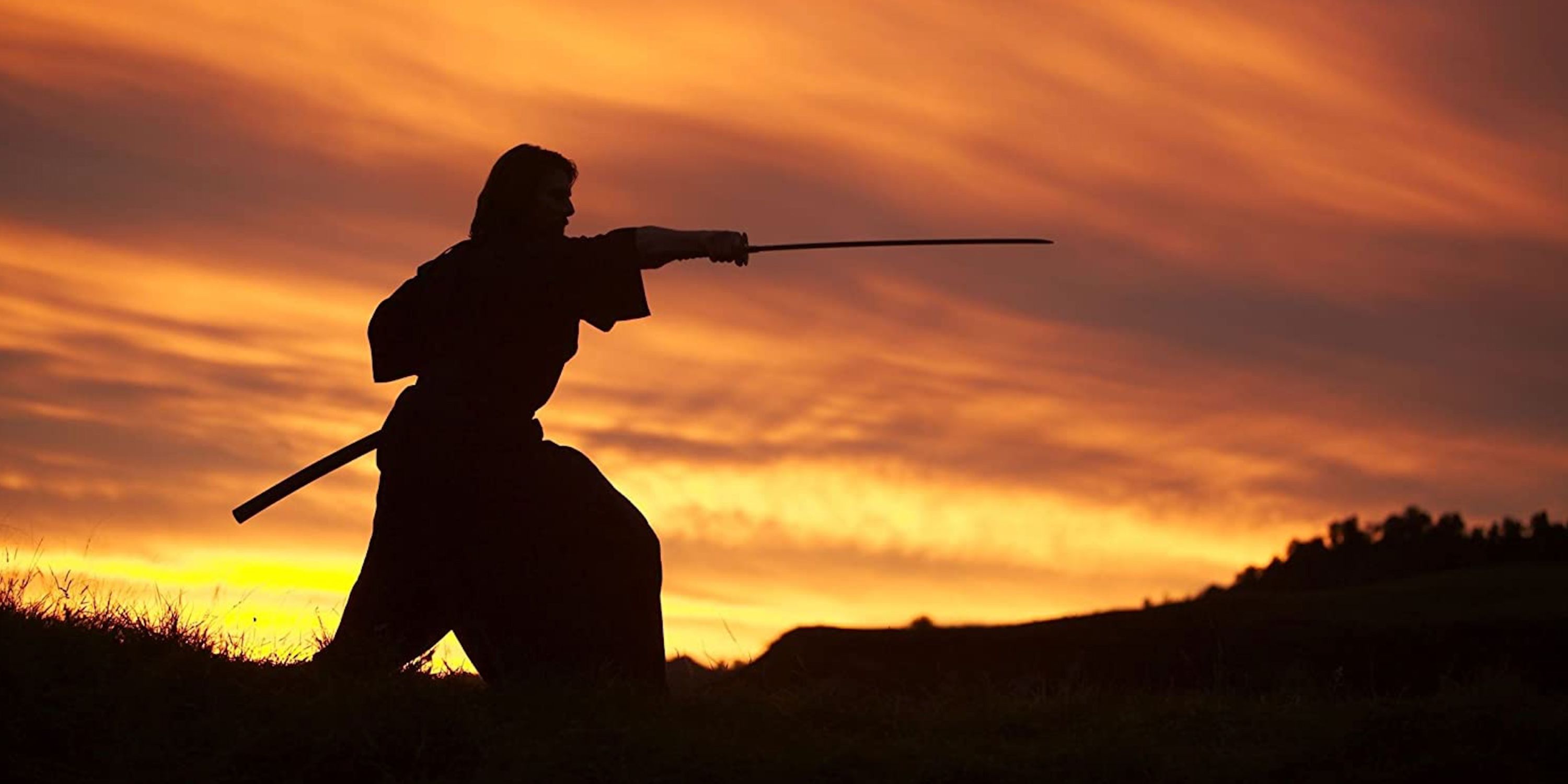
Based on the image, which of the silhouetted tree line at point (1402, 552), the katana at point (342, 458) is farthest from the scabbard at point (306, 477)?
the silhouetted tree line at point (1402, 552)

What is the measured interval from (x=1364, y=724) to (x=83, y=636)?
232 inches

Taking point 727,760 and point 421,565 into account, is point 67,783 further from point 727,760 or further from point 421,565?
point 727,760

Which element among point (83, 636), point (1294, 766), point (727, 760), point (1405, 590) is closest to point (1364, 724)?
point (1294, 766)

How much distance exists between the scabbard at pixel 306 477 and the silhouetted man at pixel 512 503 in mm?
162

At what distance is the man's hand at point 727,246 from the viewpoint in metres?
8.24

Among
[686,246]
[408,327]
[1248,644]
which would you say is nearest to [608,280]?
[686,246]

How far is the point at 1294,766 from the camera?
7418 mm

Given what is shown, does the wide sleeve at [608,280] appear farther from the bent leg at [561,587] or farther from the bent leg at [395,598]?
the bent leg at [395,598]

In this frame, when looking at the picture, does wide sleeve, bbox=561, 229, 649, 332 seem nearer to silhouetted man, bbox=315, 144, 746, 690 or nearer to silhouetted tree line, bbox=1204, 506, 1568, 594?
silhouetted man, bbox=315, 144, 746, 690

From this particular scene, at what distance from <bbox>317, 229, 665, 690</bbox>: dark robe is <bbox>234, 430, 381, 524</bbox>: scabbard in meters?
0.17

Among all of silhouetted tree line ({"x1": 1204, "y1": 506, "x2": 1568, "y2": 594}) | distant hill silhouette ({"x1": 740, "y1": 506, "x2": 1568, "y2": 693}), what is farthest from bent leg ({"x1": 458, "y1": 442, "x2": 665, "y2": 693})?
silhouetted tree line ({"x1": 1204, "y1": 506, "x2": 1568, "y2": 594})

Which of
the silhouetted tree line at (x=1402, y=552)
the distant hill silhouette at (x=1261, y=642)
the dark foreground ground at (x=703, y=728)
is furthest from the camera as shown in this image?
the silhouetted tree line at (x=1402, y=552)

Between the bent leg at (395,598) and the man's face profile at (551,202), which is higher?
the man's face profile at (551,202)

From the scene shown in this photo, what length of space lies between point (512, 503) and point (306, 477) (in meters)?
1.15
